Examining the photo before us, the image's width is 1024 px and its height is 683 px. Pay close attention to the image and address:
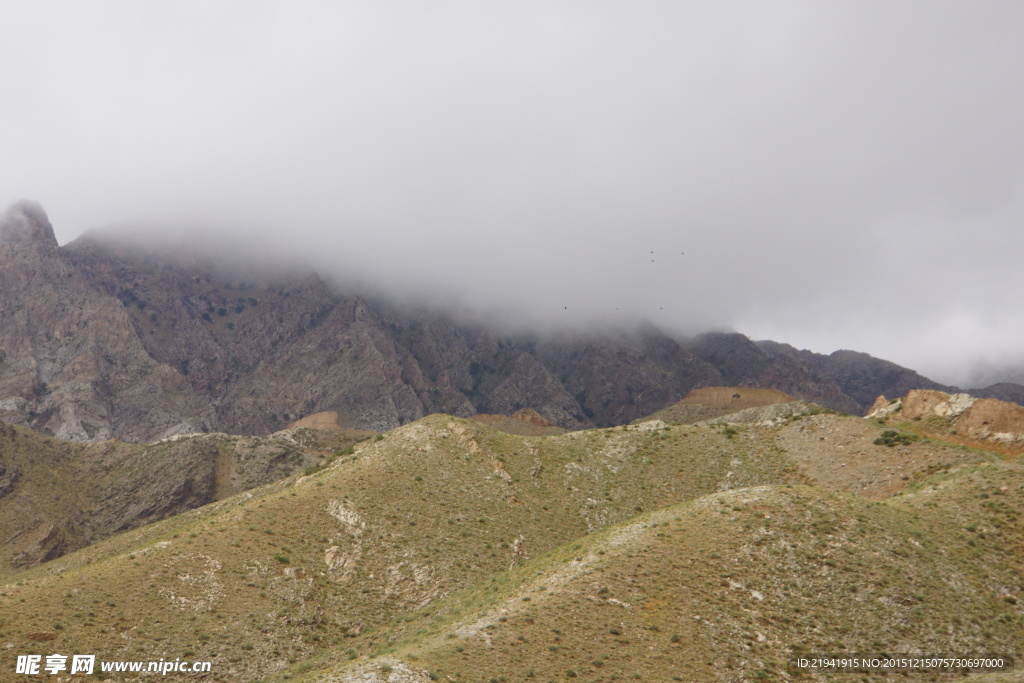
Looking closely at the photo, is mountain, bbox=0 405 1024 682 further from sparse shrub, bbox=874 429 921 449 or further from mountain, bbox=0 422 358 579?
mountain, bbox=0 422 358 579

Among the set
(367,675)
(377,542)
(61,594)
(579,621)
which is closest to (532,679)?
(579,621)

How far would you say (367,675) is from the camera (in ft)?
81.3

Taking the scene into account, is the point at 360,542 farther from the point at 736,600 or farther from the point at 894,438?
the point at 894,438

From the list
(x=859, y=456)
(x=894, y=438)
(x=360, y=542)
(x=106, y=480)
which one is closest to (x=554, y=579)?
(x=360, y=542)

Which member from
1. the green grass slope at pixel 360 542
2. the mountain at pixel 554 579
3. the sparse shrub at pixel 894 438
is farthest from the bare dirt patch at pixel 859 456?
the green grass slope at pixel 360 542

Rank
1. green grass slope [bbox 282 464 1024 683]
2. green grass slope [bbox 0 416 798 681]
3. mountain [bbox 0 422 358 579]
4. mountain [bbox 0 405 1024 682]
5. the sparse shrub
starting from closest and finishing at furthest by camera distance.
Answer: green grass slope [bbox 282 464 1024 683] < mountain [bbox 0 405 1024 682] < green grass slope [bbox 0 416 798 681] < the sparse shrub < mountain [bbox 0 422 358 579]

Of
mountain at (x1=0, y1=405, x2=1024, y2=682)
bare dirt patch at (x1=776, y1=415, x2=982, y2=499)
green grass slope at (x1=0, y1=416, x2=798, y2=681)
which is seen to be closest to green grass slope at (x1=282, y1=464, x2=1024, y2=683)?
mountain at (x1=0, y1=405, x2=1024, y2=682)

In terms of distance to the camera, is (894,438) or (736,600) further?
(894,438)

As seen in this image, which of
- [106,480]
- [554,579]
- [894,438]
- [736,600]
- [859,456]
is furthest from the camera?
[106,480]

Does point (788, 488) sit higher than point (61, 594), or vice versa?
point (788, 488)

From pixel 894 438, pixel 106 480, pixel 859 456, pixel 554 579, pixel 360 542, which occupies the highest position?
pixel 894 438

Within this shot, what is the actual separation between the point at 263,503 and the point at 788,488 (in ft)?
130

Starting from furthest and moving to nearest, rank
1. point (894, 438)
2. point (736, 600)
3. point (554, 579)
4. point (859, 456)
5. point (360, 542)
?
1. point (894, 438)
2. point (859, 456)
3. point (360, 542)
4. point (554, 579)
5. point (736, 600)

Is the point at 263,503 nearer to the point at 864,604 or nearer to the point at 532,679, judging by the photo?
the point at 532,679
